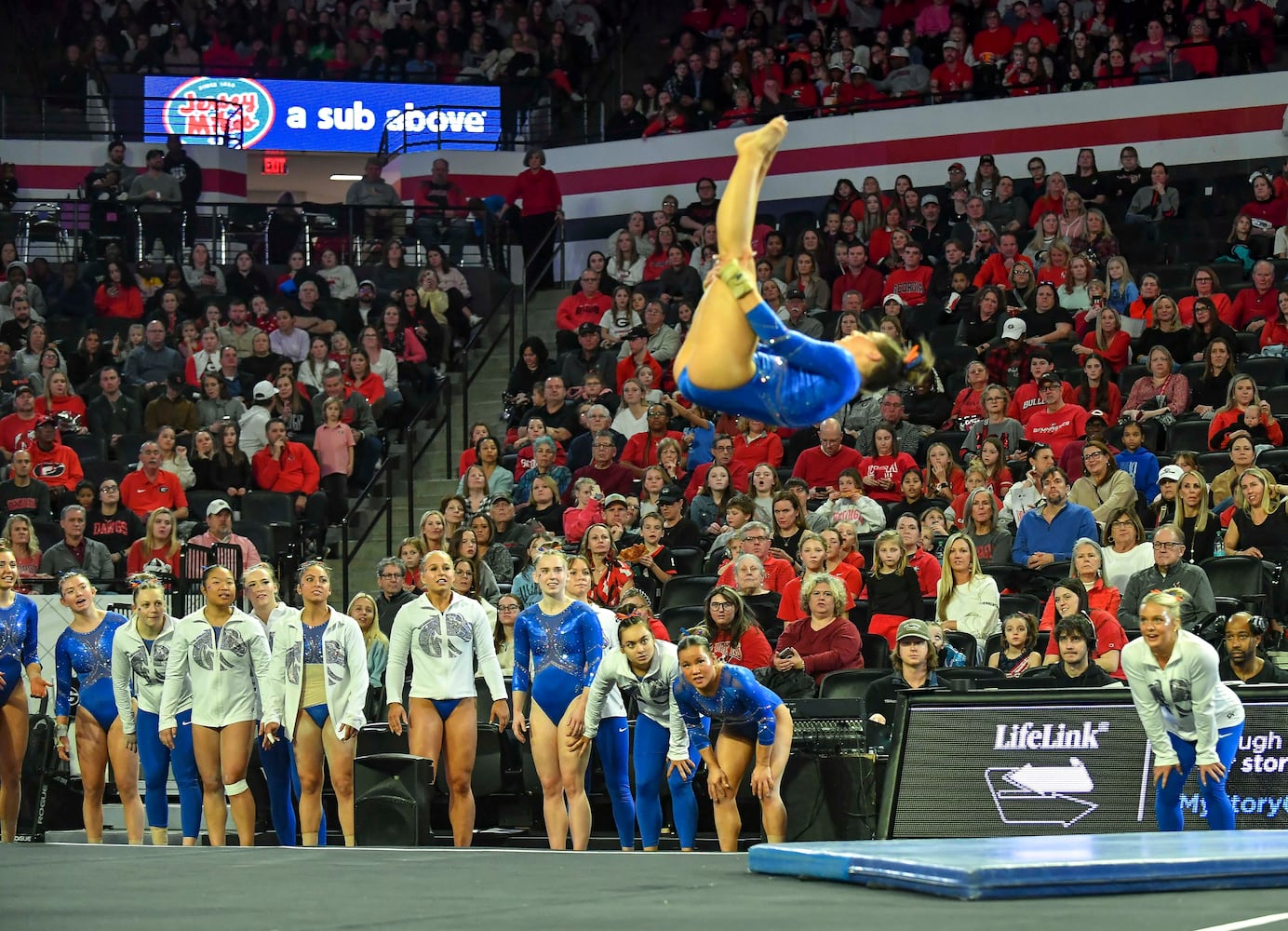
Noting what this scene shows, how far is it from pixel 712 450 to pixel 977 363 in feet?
6.63

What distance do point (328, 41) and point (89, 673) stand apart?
13.1 metres

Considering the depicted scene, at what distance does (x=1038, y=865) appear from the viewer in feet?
18.5

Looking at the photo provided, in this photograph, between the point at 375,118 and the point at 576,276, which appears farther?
the point at 375,118

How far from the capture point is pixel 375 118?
21562mm

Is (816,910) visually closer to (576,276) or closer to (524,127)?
(576,276)

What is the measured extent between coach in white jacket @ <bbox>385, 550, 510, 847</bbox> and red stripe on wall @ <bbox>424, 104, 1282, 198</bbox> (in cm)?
964

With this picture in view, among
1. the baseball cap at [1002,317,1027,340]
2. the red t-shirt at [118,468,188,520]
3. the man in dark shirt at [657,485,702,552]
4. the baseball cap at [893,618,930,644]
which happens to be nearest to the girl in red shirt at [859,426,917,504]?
the man in dark shirt at [657,485,702,552]

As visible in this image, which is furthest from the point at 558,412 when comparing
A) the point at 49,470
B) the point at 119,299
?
the point at 119,299

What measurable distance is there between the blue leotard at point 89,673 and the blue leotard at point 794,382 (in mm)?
5279

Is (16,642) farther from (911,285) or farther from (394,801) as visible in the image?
(911,285)

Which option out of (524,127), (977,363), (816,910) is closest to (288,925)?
(816,910)

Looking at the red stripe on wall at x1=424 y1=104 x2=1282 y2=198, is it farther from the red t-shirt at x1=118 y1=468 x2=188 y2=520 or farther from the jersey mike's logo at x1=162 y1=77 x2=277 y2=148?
the red t-shirt at x1=118 y1=468 x2=188 y2=520

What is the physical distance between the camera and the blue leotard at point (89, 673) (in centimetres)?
1016

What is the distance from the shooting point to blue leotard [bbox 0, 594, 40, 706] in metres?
10.3
